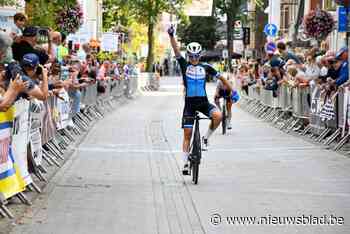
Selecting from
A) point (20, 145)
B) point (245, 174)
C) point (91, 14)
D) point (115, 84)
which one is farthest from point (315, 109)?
point (91, 14)

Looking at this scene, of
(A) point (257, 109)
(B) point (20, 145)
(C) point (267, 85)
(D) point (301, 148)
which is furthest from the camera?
(A) point (257, 109)

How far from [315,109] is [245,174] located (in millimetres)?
7036

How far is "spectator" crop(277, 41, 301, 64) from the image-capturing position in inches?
1057

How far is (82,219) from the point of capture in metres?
10.3

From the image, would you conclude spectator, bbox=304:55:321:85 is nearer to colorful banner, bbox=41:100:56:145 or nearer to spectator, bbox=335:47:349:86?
spectator, bbox=335:47:349:86

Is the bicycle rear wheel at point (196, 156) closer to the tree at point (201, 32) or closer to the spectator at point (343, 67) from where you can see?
the spectator at point (343, 67)

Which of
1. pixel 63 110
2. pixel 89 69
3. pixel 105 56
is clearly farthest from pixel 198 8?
pixel 63 110

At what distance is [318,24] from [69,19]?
907 cm

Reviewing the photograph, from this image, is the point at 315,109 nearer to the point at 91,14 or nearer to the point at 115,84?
the point at 115,84

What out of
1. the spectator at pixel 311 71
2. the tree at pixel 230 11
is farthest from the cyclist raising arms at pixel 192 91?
the tree at pixel 230 11

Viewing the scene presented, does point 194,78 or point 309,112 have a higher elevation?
point 194,78

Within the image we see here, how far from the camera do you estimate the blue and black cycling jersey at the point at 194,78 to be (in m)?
14.2

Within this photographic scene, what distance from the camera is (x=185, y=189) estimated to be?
507 inches

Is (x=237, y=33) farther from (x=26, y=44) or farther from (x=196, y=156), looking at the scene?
(x=196, y=156)
